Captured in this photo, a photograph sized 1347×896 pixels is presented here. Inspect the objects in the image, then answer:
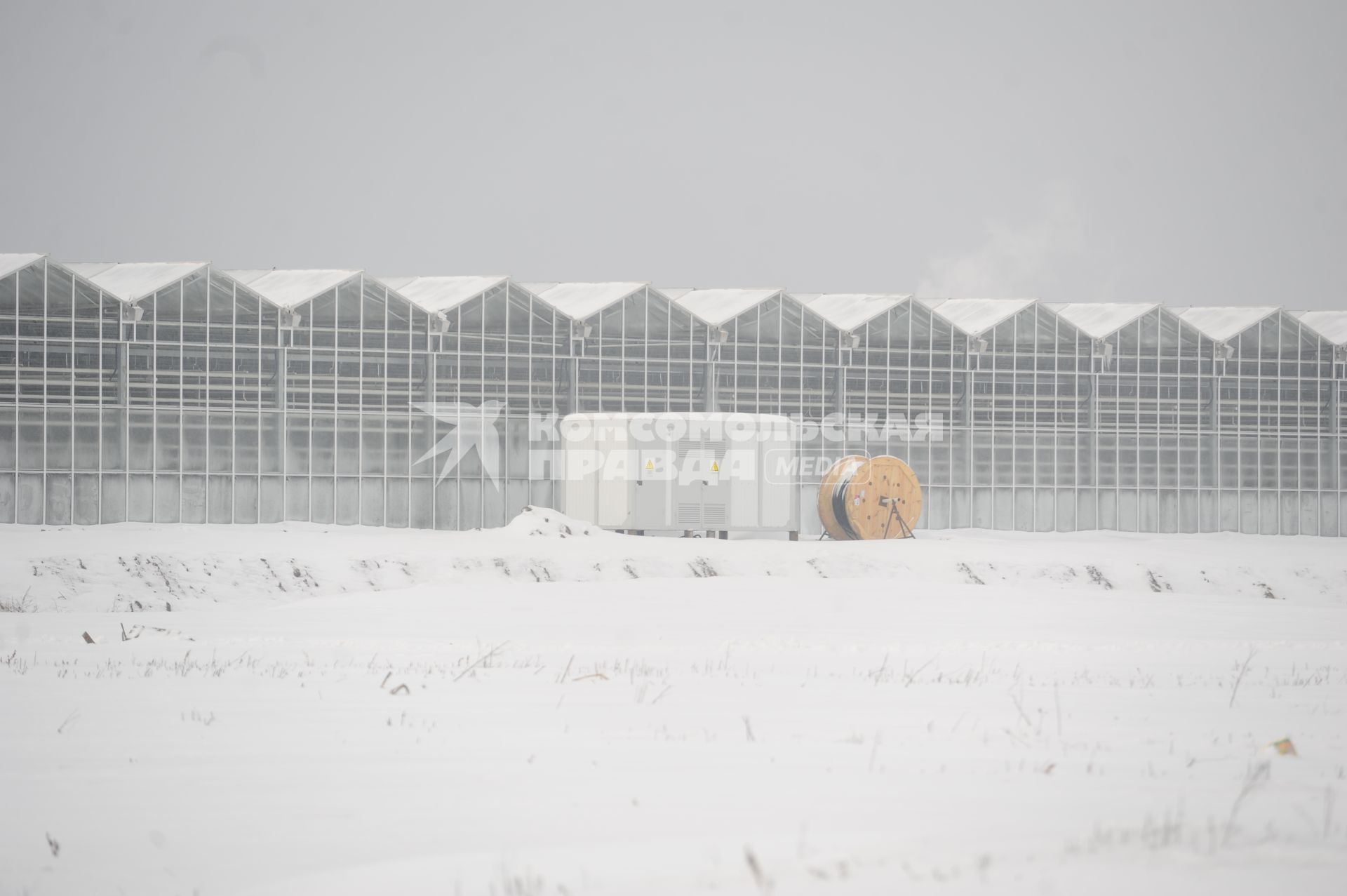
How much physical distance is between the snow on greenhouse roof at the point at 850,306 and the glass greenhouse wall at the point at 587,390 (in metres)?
0.15

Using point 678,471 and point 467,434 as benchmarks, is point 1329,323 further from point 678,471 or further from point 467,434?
point 467,434

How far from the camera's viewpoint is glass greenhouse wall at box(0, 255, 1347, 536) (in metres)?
40.1


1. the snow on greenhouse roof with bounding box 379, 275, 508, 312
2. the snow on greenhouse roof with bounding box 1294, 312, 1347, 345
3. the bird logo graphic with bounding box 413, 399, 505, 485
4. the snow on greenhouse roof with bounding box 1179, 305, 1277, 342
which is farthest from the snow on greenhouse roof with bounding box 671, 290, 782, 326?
the snow on greenhouse roof with bounding box 1294, 312, 1347, 345

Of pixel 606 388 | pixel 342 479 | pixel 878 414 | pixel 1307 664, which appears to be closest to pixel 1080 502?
pixel 878 414

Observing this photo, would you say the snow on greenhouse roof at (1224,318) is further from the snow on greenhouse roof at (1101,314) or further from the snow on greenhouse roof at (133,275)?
the snow on greenhouse roof at (133,275)

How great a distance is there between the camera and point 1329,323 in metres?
49.1

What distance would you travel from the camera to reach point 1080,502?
4575 centimetres

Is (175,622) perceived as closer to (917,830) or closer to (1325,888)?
(917,830)

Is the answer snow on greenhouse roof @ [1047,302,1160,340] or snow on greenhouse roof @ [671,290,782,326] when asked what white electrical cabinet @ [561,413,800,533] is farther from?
snow on greenhouse roof @ [1047,302,1160,340]

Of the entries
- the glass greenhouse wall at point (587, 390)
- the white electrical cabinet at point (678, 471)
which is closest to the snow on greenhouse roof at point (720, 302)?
the glass greenhouse wall at point (587, 390)

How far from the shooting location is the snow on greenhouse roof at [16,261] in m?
39.7

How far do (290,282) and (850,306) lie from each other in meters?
19.7

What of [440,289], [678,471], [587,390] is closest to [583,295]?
[587,390]

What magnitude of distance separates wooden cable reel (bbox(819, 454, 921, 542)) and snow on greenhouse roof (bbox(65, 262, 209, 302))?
21296 mm
